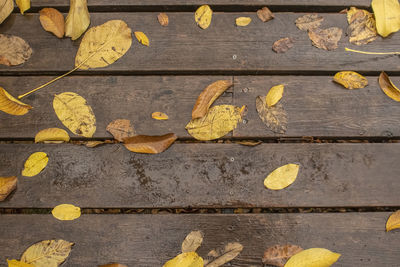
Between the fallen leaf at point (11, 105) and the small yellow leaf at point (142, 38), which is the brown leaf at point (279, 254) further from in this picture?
the fallen leaf at point (11, 105)

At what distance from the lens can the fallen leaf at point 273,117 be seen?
126 centimetres

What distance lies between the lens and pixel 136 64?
1.29 metres

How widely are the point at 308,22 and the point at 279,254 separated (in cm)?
100

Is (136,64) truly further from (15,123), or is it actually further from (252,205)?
(252,205)

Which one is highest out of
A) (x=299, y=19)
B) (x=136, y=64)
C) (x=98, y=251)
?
(x=299, y=19)

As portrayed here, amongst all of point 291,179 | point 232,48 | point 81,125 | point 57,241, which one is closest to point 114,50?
point 81,125

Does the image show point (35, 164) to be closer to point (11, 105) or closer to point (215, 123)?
point (11, 105)

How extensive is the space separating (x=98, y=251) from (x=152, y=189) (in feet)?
1.07

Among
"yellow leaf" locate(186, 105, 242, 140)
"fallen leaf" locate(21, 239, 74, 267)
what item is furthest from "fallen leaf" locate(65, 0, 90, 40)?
"fallen leaf" locate(21, 239, 74, 267)

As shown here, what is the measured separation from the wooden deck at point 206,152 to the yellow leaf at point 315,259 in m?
0.04

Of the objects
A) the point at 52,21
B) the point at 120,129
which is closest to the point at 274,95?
the point at 120,129

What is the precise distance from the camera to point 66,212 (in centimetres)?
121

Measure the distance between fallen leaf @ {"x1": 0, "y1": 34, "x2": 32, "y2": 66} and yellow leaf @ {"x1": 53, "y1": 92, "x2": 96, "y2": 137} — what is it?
0.85 ft

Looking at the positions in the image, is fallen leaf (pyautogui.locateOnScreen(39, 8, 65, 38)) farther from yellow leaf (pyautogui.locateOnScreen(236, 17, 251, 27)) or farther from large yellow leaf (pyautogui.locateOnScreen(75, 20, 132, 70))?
yellow leaf (pyautogui.locateOnScreen(236, 17, 251, 27))
